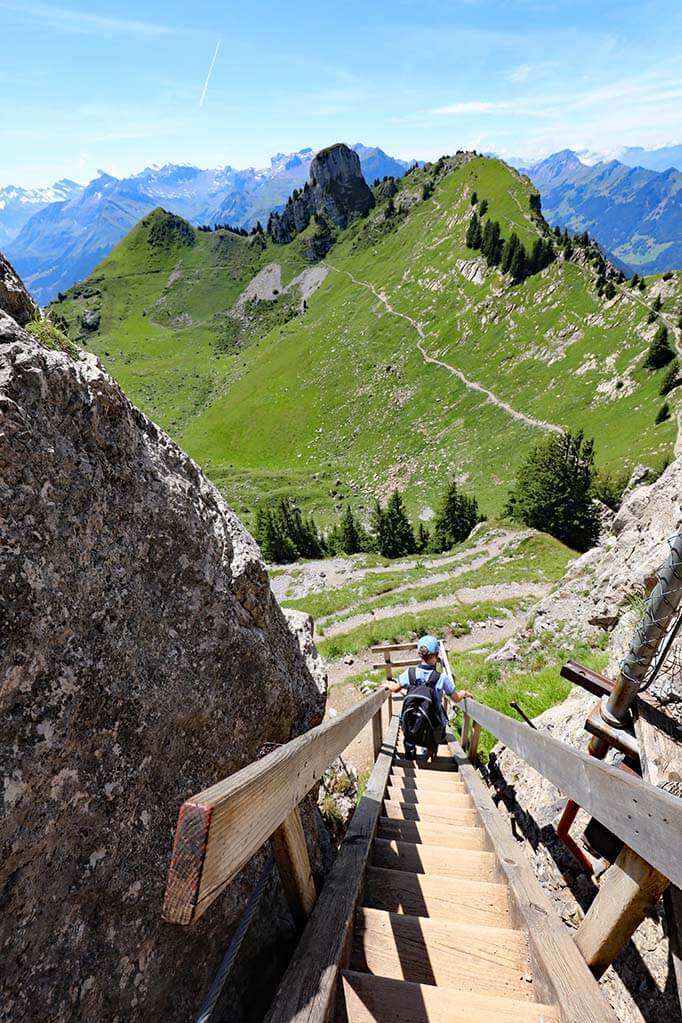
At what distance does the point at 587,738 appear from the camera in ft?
21.0

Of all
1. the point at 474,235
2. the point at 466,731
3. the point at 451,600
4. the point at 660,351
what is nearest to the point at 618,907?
the point at 466,731

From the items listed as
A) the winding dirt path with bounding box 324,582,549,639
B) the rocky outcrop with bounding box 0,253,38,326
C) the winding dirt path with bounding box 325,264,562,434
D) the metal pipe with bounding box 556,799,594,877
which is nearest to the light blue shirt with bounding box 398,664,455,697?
the metal pipe with bounding box 556,799,594,877

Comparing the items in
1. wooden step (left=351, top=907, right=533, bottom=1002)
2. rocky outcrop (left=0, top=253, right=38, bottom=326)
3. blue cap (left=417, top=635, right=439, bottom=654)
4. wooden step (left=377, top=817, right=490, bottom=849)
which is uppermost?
rocky outcrop (left=0, top=253, right=38, bottom=326)

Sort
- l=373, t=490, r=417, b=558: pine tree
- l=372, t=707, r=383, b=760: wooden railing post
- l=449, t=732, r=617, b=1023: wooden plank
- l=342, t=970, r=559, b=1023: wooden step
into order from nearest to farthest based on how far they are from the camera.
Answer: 1. l=449, t=732, r=617, b=1023: wooden plank
2. l=342, t=970, r=559, b=1023: wooden step
3. l=372, t=707, r=383, b=760: wooden railing post
4. l=373, t=490, r=417, b=558: pine tree

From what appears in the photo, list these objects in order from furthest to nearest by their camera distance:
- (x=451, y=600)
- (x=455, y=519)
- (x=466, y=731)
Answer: (x=455, y=519)
(x=451, y=600)
(x=466, y=731)

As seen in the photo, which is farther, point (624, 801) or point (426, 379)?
point (426, 379)

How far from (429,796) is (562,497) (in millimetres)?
37542

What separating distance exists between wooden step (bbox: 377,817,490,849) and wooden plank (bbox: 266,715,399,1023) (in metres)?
1.51

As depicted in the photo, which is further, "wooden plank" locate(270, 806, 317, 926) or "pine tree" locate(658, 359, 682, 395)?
"pine tree" locate(658, 359, 682, 395)

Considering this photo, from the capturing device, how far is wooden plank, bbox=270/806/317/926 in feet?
8.45

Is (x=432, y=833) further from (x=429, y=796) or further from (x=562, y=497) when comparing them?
(x=562, y=497)

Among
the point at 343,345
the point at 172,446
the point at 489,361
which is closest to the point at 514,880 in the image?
the point at 172,446

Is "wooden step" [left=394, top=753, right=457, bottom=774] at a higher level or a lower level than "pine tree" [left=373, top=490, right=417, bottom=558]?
higher

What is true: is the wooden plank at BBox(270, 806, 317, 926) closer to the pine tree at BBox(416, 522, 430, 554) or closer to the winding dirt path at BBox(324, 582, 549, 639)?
the winding dirt path at BBox(324, 582, 549, 639)
